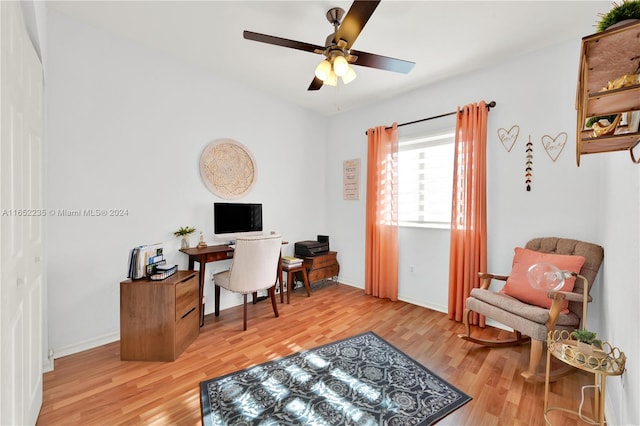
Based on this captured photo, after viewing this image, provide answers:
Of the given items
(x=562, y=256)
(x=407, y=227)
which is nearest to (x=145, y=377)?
(x=407, y=227)

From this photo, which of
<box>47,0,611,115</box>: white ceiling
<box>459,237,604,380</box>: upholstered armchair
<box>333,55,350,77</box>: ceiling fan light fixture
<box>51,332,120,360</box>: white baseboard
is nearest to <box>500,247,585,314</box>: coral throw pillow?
<box>459,237,604,380</box>: upholstered armchair

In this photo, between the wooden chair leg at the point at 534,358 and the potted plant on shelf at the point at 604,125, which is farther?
the wooden chair leg at the point at 534,358

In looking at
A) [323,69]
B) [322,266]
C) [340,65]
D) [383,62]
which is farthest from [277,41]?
[322,266]

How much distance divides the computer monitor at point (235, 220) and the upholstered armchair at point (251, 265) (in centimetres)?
53

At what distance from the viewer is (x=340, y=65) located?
178cm

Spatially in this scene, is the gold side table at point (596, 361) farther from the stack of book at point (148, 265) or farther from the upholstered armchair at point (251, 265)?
the stack of book at point (148, 265)

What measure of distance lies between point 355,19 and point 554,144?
7.14 feet

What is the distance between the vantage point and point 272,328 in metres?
2.64

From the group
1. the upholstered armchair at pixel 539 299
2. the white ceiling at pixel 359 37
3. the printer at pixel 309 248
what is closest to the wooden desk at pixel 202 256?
the printer at pixel 309 248

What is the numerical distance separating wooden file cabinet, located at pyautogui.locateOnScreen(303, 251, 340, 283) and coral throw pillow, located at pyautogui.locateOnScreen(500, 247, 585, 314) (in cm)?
223

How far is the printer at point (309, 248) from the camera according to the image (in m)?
3.75

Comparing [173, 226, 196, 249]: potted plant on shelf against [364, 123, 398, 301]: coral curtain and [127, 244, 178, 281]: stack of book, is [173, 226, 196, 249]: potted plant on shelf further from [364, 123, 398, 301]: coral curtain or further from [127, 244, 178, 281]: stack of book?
[364, 123, 398, 301]: coral curtain

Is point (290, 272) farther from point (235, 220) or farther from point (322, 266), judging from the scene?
point (235, 220)

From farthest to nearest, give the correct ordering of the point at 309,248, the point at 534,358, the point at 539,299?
the point at 309,248 → the point at 539,299 → the point at 534,358
